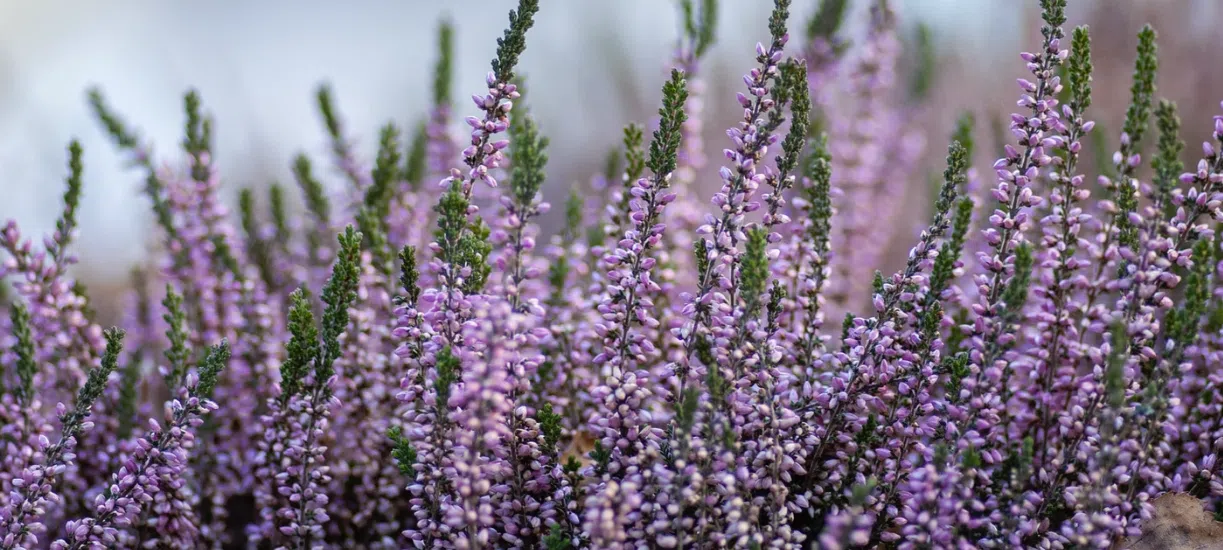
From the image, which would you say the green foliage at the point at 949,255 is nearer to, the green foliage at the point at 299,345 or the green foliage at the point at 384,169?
the green foliage at the point at 299,345

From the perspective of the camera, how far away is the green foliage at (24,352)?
8.45ft

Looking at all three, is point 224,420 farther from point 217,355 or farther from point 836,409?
point 836,409

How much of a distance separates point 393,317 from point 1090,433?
220 centimetres

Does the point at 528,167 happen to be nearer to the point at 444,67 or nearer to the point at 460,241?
the point at 460,241

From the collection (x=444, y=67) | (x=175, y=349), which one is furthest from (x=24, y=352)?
(x=444, y=67)

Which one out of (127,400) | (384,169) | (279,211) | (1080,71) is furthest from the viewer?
(279,211)

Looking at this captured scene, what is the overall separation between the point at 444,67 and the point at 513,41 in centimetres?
194

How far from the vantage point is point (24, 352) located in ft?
8.42

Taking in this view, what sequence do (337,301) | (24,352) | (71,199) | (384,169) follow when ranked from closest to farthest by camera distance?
1. (337,301)
2. (24,352)
3. (71,199)
4. (384,169)

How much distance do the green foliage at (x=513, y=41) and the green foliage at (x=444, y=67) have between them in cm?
185

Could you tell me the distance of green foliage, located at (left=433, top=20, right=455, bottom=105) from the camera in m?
4.02

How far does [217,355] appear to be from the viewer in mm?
2279

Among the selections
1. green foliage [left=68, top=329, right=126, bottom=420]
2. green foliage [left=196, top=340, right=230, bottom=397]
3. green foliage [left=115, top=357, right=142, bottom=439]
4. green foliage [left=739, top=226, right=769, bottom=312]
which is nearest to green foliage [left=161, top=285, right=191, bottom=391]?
green foliage [left=68, top=329, right=126, bottom=420]

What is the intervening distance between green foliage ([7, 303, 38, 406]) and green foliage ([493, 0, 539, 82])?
163cm
